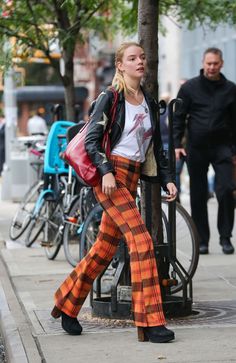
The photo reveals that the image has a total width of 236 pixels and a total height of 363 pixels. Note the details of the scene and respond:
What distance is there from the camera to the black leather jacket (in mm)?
6973

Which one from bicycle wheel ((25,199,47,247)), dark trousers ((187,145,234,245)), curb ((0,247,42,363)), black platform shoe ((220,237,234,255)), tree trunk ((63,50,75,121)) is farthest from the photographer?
tree trunk ((63,50,75,121))

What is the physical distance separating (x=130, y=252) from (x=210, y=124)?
15.4 ft

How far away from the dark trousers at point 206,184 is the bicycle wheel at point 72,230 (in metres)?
1.37

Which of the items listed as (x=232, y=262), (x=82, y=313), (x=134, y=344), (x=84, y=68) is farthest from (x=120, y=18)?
(x=84, y=68)

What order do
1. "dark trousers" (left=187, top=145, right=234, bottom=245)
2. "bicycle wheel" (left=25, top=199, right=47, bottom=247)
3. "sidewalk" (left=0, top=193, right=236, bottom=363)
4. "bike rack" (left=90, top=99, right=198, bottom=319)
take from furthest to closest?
"bicycle wheel" (left=25, top=199, right=47, bottom=247) → "dark trousers" (left=187, top=145, right=234, bottom=245) → "bike rack" (left=90, top=99, right=198, bottom=319) → "sidewalk" (left=0, top=193, right=236, bottom=363)

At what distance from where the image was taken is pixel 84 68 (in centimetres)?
5944

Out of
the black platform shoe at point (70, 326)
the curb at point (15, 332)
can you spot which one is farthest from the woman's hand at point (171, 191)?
the curb at point (15, 332)

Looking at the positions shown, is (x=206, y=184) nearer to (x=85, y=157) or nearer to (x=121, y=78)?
(x=121, y=78)

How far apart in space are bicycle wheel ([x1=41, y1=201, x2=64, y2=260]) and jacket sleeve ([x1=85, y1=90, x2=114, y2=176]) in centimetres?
439

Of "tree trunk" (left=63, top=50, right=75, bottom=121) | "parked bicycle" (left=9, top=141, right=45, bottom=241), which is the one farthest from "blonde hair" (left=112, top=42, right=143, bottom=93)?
"tree trunk" (left=63, top=50, right=75, bottom=121)

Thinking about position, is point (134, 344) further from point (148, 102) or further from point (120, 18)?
point (120, 18)

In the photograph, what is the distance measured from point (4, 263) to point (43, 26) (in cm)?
404

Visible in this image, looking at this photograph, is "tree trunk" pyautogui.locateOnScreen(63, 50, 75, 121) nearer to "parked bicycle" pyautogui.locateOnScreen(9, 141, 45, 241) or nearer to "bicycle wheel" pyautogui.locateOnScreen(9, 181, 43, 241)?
"parked bicycle" pyautogui.locateOnScreen(9, 141, 45, 241)

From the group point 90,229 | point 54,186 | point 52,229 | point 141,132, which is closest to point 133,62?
point 141,132
